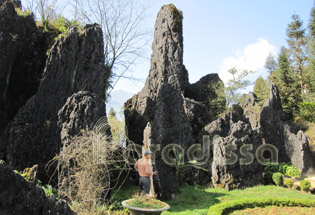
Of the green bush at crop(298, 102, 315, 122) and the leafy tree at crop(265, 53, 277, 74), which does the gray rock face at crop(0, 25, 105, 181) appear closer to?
the green bush at crop(298, 102, 315, 122)

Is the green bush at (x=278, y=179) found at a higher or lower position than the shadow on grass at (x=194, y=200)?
higher

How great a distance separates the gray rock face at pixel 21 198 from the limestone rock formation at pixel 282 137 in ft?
43.4

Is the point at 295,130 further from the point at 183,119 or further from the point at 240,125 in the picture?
the point at 183,119

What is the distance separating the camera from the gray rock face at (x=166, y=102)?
39.0ft

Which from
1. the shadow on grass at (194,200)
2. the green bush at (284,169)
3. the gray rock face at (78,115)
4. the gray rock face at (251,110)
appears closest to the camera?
the gray rock face at (78,115)

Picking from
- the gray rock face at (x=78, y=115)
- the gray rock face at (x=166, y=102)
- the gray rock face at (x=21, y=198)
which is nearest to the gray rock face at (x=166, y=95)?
the gray rock face at (x=166, y=102)

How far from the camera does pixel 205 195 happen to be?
9773 mm

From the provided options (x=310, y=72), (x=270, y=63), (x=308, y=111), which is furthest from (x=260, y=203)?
(x=270, y=63)

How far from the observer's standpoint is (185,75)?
18.0 meters

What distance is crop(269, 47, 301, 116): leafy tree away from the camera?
2397 centimetres

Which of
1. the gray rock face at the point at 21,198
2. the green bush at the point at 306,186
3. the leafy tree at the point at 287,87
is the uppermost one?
the leafy tree at the point at 287,87

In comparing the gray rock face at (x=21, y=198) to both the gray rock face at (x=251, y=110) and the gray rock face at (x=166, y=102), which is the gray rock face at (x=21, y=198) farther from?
the gray rock face at (x=251, y=110)

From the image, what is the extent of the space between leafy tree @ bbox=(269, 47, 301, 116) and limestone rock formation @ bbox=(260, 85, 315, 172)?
22.7 feet

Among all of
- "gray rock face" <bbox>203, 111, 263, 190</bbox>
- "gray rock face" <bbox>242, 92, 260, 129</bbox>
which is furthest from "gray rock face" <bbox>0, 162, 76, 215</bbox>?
"gray rock face" <bbox>242, 92, 260, 129</bbox>
